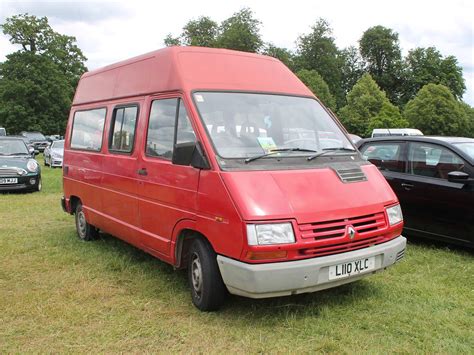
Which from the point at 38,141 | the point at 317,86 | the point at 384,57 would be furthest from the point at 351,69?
the point at 38,141

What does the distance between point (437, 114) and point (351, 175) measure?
45515 millimetres

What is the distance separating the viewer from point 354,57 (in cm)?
7256

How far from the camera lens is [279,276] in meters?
3.80

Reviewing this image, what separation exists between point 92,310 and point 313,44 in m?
65.3

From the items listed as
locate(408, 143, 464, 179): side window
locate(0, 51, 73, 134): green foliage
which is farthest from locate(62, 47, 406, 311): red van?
locate(0, 51, 73, 134): green foliage

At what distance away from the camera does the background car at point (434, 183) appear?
6.18 metres

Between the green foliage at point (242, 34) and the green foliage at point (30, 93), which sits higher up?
the green foliage at point (242, 34)

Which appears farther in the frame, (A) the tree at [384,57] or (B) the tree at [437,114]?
(A) the tree at [384,57]

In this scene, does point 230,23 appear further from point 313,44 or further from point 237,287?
point 237,287

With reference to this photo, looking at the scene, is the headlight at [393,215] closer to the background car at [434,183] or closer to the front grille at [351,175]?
the front grille at [351,175]

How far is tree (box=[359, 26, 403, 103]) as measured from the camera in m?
67.4

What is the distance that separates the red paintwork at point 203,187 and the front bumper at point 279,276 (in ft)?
0.24

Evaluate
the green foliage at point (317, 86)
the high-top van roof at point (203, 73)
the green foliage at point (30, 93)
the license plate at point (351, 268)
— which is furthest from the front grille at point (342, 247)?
the green foliage at point (317, 86)

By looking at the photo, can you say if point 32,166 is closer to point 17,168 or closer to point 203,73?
point 17,168
